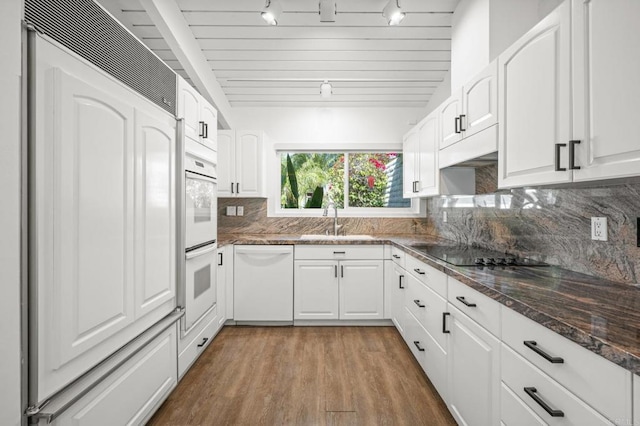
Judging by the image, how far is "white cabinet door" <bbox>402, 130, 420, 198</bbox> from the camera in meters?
3.28

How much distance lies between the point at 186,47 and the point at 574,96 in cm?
263

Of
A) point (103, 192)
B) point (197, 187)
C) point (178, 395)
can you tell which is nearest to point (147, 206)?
point (103, 192)

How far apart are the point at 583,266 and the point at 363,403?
1410 mm

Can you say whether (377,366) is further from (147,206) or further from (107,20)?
(107,20)

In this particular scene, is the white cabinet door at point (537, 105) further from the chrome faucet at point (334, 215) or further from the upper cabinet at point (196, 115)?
the chrome faucet at point (334, 215)

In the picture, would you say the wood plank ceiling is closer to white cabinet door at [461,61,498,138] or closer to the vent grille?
the vent grille

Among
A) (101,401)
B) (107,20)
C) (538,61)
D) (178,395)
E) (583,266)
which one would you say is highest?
(107,20)

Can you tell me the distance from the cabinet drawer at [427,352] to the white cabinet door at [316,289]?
786mm

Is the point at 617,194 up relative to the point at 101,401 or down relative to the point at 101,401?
up

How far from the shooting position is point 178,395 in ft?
6.91

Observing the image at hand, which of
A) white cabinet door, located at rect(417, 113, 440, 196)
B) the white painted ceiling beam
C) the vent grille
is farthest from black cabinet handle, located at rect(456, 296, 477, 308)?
the white painted ceiling beam

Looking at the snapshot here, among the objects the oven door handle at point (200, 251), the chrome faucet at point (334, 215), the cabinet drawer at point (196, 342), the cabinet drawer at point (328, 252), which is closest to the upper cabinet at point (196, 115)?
the oven door handle at point (200, 251)

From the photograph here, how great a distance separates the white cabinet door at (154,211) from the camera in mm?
1573

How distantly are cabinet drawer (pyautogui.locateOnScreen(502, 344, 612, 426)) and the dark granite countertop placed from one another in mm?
172
